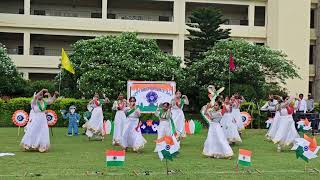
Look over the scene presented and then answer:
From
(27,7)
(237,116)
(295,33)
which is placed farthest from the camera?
(295,33)

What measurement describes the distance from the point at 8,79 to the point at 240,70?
15641mm

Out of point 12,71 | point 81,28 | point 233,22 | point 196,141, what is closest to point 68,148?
point 196,141

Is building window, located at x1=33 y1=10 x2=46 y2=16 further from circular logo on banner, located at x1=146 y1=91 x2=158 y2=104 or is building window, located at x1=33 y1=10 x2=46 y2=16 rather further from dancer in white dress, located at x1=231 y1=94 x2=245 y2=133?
dancer in white dress, located at x1=231 y1=94 x2=245 y2=133

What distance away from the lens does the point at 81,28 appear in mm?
40969

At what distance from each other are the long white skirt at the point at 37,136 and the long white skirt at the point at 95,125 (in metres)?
4.37

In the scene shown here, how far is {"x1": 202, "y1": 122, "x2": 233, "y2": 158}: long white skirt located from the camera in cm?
1437

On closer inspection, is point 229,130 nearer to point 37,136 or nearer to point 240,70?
point 37,136

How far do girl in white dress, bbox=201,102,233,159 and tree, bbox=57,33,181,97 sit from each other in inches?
563

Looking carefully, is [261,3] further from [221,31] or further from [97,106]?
[97,106]

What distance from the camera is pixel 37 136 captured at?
15.6 m

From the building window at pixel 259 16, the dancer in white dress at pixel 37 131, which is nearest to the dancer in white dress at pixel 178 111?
the dancer in white dress at pixel 37 131

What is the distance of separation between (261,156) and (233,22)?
31.9m

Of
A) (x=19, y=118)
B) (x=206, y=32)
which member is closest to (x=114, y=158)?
(x=19, y=118)

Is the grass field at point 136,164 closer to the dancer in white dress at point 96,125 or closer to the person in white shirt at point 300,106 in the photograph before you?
the dancer in white dress at point 96,125
